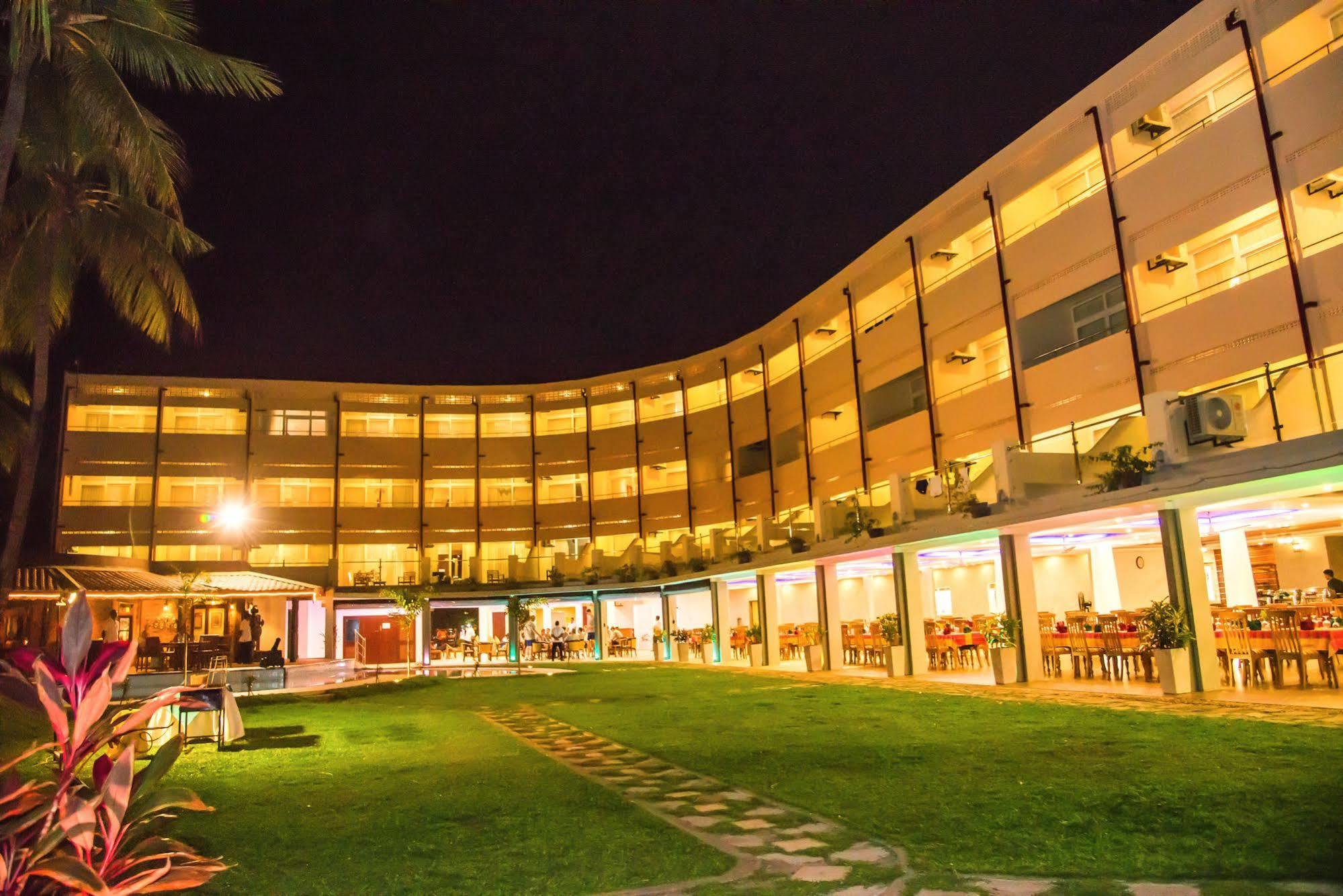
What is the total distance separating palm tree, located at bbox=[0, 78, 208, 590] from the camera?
1459 centimetres

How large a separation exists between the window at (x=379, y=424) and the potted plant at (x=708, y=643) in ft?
74.1

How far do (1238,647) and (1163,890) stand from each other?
10.4 meters

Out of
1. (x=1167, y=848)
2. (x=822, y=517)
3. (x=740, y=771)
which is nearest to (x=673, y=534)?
(x=822, y=517)

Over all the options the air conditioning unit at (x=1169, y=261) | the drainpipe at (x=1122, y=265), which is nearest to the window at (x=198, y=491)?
the drainpipe at (x=1122, y=265)

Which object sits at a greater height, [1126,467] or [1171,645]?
[1126,467]

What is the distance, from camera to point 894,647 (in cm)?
1959

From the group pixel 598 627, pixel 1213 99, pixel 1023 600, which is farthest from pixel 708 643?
pixel 1213 99

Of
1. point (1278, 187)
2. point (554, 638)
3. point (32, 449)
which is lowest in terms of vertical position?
point (554, 638)

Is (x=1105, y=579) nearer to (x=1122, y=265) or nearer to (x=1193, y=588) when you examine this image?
(x=1122, y=265)

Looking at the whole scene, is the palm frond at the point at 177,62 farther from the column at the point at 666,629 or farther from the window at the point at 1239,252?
the column at the point at 666,629

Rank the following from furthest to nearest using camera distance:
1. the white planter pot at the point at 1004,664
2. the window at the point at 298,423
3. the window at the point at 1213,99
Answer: the window at the point at 298,423, the window at the point at 1213,99, the white planter pot at the point at 1004,664

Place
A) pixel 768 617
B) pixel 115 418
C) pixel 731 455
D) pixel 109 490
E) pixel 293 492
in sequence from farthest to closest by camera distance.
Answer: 1. pixel 293 492
2. pixel 115 418
3. pixel 109 490
4. pixel 731 455
5. pixel 768 617

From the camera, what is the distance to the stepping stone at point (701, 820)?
21.0 ft

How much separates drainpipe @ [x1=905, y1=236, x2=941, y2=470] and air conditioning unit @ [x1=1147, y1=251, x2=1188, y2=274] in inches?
306
